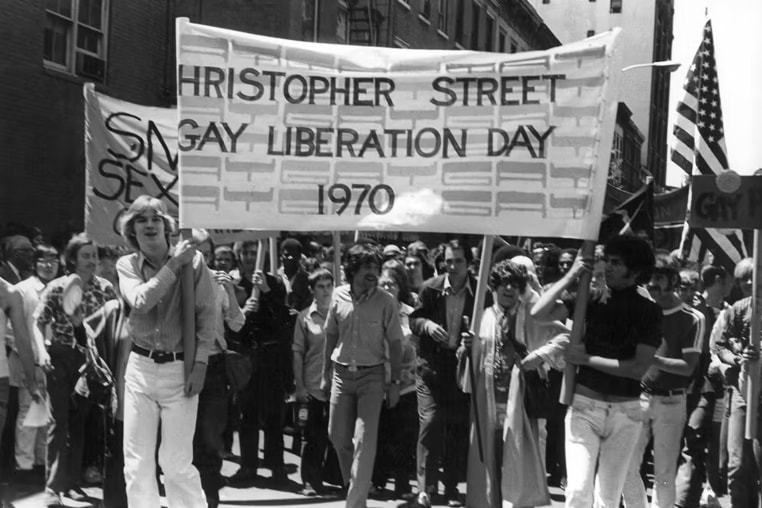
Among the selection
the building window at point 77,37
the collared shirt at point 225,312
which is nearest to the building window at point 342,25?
the building window at point 77,37

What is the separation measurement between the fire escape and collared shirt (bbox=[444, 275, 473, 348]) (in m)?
18.5

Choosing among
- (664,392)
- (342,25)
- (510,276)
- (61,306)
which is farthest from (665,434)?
(342,25)

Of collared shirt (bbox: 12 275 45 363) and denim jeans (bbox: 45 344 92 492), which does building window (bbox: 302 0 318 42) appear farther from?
denim jeans (bbox: 45 344 92 492)

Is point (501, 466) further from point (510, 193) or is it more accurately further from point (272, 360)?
point (272, 360)

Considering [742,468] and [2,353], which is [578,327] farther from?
[2,353]

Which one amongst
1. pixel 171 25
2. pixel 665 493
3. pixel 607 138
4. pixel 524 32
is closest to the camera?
pixel 607 138

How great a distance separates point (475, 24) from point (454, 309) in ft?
103

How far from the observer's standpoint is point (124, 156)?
10.5 m

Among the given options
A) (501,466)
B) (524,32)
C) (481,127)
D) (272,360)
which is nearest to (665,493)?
(501,466)

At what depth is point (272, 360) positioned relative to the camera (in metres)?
10.3

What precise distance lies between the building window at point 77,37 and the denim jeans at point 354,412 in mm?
9715

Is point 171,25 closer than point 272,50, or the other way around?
point 272,50

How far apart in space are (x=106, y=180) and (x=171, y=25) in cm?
906

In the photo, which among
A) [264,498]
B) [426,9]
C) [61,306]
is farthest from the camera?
[426,9]
